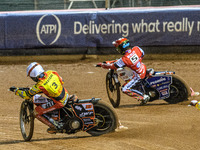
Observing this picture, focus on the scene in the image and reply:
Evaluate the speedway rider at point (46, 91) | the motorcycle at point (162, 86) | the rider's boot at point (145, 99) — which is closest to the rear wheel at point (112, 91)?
the motorcycle at point (162, 86)

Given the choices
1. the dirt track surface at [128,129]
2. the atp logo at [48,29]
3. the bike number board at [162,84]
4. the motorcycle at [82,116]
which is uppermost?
the atp logo at [48,29]

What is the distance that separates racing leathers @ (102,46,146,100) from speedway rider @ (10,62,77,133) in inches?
99.6

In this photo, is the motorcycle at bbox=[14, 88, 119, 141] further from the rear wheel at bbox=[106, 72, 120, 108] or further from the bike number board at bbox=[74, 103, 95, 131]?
the rear wheel at bbox=[106, 72, 120, 108]

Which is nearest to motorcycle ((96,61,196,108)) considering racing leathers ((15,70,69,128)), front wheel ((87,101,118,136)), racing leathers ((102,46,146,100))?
racing leathers ((102,46,146,100))

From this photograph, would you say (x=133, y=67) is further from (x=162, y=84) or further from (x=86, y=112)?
(x=86, y=112)

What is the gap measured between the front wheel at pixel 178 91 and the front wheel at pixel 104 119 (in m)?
2.85

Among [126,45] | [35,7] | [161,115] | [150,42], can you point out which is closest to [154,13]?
[150,42]

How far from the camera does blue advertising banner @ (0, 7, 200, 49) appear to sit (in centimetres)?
1636

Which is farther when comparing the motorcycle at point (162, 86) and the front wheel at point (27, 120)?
the motorcycle at point (162, 86)

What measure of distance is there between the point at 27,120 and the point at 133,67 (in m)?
3.16

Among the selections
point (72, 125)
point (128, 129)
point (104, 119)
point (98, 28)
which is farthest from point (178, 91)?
point (98, 28)

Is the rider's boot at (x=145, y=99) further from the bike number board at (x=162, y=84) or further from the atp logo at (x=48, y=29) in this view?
the atp logo at (x=48, y=29)

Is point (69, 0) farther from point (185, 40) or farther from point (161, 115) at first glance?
point (161, 115)

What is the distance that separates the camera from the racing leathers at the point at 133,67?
10016 millimetres
